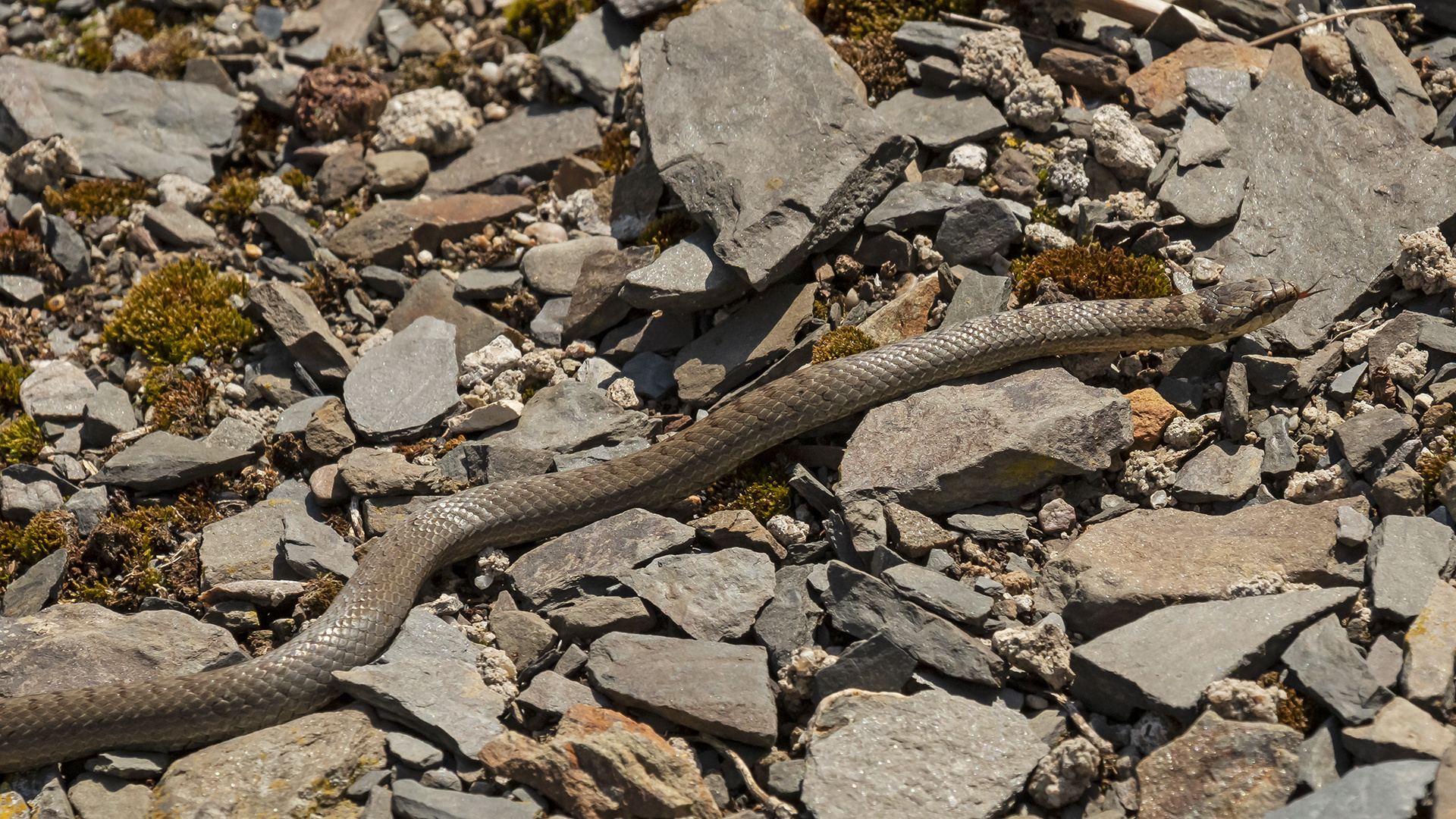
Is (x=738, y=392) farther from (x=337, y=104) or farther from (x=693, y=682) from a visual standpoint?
(x=337, y=104)

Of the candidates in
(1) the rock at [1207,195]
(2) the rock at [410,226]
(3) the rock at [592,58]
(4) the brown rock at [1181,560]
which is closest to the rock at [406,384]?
(2) the rock at [410,226]

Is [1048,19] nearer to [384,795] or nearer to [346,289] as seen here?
[346,289]

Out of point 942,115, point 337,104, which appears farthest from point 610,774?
point 337,104

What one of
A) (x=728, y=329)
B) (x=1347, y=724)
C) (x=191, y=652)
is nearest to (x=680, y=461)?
(x=728, y=329)

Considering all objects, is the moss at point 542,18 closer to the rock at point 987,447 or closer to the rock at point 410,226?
the rock at point 410,226

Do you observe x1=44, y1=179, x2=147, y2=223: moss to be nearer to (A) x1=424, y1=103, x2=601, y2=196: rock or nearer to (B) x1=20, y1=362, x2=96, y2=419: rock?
(B) x1=20, y1=362, x2=96, y2=419: rock

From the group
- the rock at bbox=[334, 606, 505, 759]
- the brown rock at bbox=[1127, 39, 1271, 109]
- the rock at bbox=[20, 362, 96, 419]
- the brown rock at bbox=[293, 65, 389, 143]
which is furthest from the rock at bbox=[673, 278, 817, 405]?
the rock at bbox=[20, 362, 96, 419]
